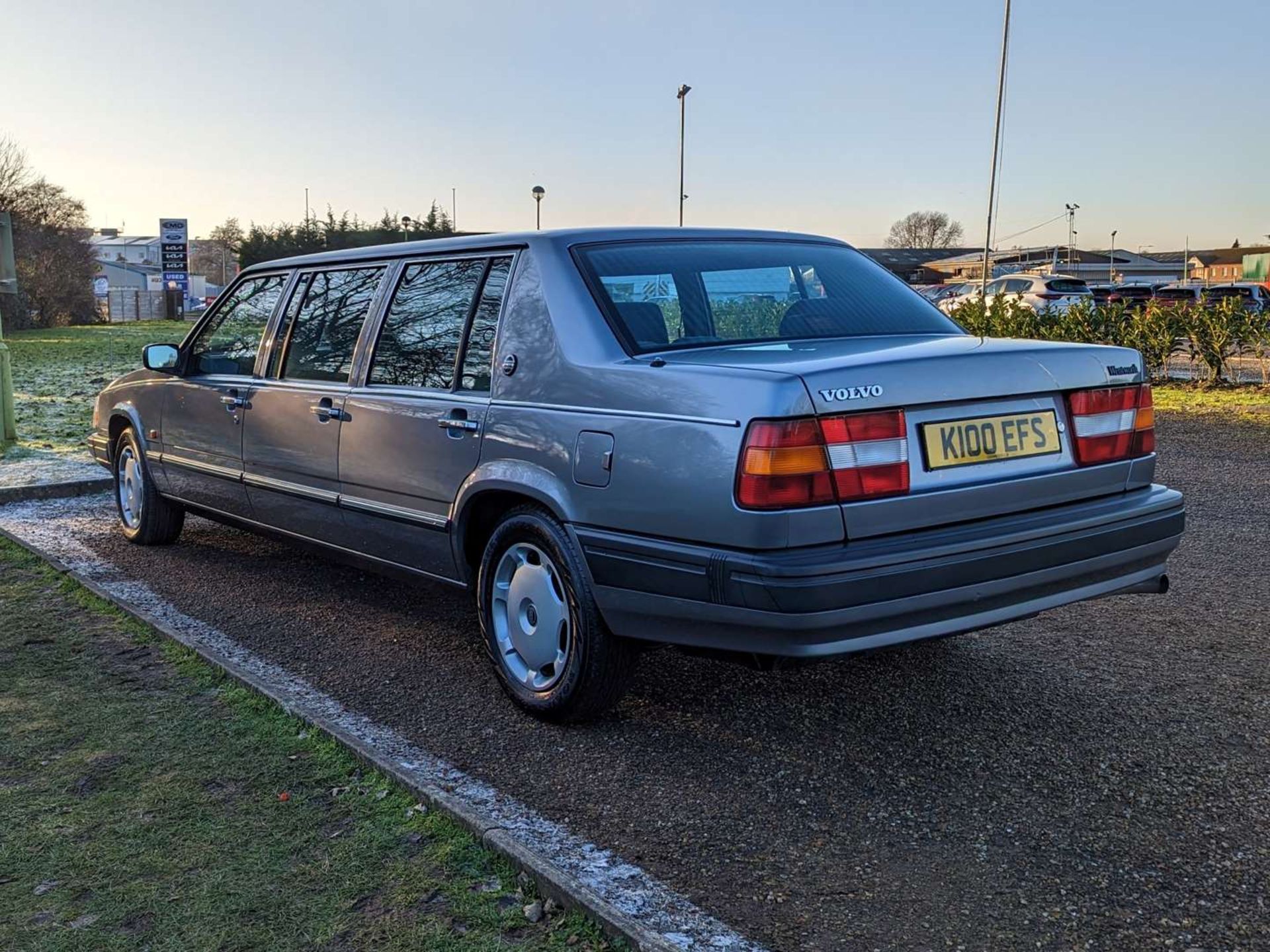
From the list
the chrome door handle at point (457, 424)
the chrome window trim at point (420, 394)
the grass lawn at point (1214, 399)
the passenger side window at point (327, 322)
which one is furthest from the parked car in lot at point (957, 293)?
the chrome door handle at point (457, 424)

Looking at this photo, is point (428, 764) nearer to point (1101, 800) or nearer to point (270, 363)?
point (1101, 800)

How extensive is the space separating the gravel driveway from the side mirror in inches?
51.1

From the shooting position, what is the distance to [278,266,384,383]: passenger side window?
484cm

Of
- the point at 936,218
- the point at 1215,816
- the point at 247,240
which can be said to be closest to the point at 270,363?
the point at 1215,816

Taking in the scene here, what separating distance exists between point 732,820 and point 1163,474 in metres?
7.01

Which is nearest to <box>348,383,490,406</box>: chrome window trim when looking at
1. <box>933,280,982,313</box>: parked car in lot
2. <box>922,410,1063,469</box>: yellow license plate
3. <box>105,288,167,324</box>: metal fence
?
<box>922,410,1063,469</box>: yellow license plate

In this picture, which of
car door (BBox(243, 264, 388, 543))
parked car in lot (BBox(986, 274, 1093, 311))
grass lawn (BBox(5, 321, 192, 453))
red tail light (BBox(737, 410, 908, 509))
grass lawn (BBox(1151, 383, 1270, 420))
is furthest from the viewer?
parked car in lot (BBox(986, 274, 1093, 311))

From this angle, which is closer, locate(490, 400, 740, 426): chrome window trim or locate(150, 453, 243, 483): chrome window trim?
locate(490, 400, 740, 426): chrome window trim

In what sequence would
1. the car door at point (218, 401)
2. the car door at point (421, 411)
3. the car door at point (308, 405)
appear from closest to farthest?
the car door at point (421, 411), the car door at point (308, 405), the car door at point (218, 401)

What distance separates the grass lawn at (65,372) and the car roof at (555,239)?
707 centimetres

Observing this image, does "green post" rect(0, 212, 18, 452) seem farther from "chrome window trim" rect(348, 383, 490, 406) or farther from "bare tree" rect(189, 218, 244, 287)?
"bare tree" rect(189, 218, 244, 287)

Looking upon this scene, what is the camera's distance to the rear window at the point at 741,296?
3854 millimetres

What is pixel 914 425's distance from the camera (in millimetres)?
3287

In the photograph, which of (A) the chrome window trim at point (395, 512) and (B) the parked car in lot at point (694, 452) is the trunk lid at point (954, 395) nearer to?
(B) the parked car in lot at point (694, 452)
